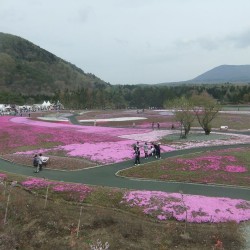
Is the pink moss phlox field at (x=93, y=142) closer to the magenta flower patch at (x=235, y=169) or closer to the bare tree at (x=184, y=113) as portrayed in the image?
the bare tree at (x=184, y=113)

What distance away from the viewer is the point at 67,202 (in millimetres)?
28031

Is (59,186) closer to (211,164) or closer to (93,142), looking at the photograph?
(211,164)

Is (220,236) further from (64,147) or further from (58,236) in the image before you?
(64,147)

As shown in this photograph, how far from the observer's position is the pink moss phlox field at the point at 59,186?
96.3ft

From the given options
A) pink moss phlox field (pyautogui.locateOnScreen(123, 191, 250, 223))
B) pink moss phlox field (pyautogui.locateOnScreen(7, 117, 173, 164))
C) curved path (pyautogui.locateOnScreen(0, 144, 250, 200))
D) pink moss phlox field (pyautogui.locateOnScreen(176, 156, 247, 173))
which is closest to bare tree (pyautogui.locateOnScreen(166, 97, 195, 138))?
pink moss phlox field (pyautogui.locateOnScreen(7, 117, 173, 164))

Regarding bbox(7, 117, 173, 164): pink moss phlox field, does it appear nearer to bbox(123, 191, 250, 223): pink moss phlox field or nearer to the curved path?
the curved path

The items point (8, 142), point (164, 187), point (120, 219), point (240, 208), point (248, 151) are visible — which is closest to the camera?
point (120, 219)

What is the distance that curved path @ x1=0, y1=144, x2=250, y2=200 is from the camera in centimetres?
3084

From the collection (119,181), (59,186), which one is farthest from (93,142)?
(59,186)

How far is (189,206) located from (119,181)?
9.55 m

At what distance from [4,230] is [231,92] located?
6502 inches

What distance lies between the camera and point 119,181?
34.0m

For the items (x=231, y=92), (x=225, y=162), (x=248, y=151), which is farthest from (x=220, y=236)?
(x=231, y=92)

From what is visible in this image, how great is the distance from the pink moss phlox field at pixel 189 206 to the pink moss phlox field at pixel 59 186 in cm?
357
